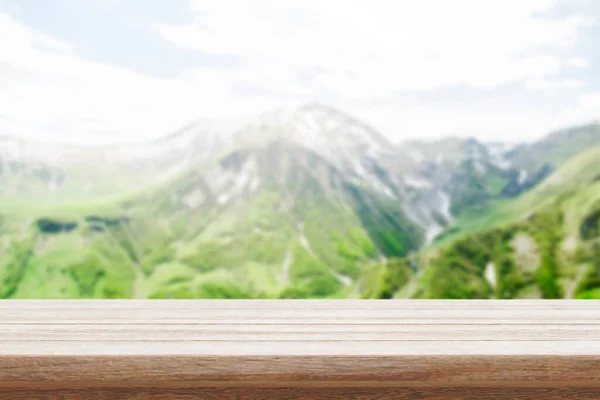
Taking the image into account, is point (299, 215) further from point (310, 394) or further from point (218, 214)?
point (310, 394)

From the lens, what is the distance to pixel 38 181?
80.7m

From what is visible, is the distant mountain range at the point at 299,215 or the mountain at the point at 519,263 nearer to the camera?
the mountain at the point at 519,263

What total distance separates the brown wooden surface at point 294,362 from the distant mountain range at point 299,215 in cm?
4493

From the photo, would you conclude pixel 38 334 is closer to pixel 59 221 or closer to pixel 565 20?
pixel 59 221

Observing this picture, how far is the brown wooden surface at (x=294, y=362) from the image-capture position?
1.05m

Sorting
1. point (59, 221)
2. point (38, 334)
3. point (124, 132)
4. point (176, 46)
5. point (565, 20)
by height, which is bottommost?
point (124, 132)

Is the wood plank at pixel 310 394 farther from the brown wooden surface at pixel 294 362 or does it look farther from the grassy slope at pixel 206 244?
the grassy slope at pixel 206 244

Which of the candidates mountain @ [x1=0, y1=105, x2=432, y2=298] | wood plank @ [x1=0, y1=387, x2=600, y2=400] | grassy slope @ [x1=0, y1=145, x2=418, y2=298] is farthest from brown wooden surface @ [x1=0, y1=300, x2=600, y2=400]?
mountain @ [x1=0, y1=105, x2=432, y2=298]

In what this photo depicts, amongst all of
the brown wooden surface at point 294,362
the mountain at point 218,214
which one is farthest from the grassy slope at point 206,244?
the brown wooden surface at point 294,362

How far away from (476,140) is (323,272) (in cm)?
5420

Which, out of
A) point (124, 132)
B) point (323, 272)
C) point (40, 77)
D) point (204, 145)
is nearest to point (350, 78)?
point (204, 145)

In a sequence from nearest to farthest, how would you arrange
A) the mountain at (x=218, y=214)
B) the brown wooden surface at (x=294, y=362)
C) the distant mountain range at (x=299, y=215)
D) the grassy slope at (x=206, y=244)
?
1. the brown wooden surface at (x=294, y=362)
2. the distant mountain range at (x=299, y=215)
3. the grassy slope at (x=206, y=244)
4. the mountain at (x=218, y=214)

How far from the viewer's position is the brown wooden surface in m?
1.05

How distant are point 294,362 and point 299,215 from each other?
7077 cm
